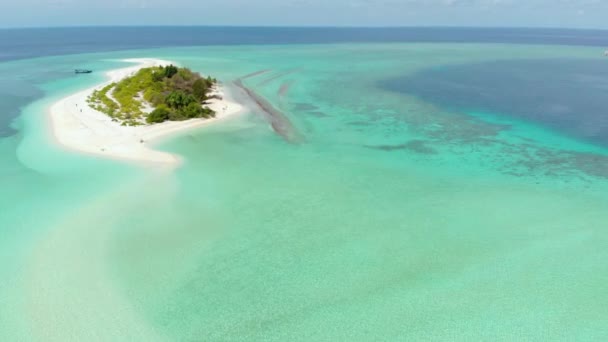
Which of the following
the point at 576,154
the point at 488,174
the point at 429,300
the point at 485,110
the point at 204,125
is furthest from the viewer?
the point at 485,110

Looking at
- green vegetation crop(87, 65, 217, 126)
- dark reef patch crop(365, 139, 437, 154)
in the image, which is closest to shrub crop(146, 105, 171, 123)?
green vegetation crop(87, 65, 217, 126)

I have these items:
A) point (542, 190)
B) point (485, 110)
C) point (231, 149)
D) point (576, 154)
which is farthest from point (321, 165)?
point (485, 110)

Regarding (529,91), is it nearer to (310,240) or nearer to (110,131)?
(310,240)

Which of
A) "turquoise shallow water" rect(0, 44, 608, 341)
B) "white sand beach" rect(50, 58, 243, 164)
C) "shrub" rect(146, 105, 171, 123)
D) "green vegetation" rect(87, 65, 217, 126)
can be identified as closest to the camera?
"turquoise shallow water" rect(0, 44, 608, 341)

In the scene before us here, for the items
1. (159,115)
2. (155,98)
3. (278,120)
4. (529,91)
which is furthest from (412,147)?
(529,91)

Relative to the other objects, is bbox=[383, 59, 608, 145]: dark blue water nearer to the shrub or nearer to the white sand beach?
the white sand beach

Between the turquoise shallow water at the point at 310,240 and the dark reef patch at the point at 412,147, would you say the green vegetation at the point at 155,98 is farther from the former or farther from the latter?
the dark reef patch at the point at 412,147

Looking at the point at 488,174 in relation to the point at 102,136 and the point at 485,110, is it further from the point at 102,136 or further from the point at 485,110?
the point at 102,136
